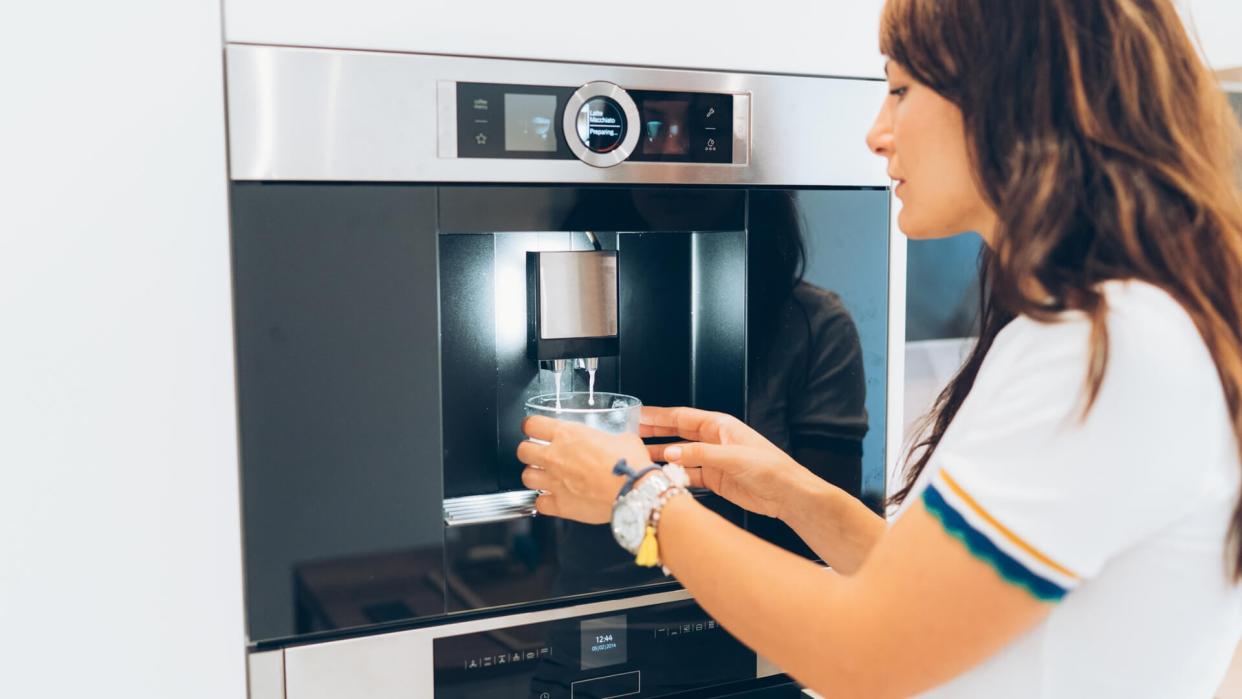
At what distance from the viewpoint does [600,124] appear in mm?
866

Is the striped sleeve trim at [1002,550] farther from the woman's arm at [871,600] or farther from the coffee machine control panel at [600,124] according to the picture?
the coffee machine control panel at [600,124]

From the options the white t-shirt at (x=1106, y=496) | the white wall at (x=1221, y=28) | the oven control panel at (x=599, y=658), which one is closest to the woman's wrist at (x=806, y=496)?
the oven control panel at (x=599, y=658)

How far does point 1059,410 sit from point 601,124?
1.40ft

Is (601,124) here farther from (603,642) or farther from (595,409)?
(603,642)

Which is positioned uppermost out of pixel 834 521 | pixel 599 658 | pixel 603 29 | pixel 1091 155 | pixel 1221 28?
pixel 1221 28

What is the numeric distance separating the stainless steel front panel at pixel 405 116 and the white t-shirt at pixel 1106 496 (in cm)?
33

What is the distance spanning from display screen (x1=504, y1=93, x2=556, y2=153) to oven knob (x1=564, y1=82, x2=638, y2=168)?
0.01 meters

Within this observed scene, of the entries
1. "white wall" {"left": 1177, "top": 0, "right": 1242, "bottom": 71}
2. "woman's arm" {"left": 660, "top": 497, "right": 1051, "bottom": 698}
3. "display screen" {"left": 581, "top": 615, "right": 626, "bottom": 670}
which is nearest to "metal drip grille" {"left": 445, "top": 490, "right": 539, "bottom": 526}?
Answer: "display screen" {"left": 581, "top": 615, "right": 626, "bottom": 670}

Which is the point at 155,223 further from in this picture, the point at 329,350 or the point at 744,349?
the point at 744,349

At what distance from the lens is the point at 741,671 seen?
1.00m

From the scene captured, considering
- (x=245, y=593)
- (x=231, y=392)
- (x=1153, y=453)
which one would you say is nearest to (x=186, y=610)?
(x=245, y=593)

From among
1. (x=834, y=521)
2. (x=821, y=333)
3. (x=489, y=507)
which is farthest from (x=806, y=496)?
(x=489, y=507)

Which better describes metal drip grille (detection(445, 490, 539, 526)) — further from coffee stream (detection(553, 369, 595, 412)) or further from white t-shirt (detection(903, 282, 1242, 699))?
white t-shirt (detection(903, 282, 1242, 699))

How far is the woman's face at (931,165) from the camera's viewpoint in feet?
2.35
